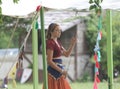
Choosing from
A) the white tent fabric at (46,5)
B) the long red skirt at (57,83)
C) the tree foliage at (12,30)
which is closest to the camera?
the white tent fabric at (46,5)

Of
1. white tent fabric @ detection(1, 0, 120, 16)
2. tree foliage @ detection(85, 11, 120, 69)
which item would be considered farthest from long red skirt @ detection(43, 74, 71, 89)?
tree foliage @ detection(85, 11, 120, 69)

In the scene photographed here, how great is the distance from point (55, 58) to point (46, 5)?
108 centimetres

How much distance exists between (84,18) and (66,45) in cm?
163

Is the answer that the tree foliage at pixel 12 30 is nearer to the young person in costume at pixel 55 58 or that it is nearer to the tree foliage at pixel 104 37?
the tree foliage at pixel 104 37

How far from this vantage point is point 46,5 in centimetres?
636

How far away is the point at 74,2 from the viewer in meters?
6.59

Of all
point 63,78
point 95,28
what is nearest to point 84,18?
point 95,28

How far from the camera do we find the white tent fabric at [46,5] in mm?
6410

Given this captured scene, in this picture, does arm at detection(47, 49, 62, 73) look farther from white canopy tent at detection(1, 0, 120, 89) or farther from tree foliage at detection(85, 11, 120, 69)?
tree foliage at detection(85, 11, 120, 69)

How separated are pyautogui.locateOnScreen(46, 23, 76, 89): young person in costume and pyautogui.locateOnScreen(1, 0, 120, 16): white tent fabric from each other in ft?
1.65

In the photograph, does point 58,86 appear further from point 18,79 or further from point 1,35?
point 1,35

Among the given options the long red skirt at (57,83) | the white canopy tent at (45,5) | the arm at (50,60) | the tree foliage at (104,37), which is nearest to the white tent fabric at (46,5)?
the white canopy tent at (45,5)

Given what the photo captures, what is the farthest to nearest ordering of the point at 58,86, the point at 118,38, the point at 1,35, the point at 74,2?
1. the point at 1,35
2. the point at 118,38
3. the point at 58,86
4. the point at 74,2

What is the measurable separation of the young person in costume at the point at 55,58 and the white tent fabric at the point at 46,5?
1.65 feet
